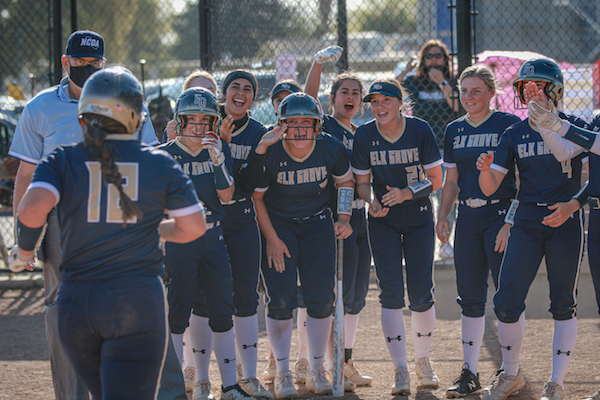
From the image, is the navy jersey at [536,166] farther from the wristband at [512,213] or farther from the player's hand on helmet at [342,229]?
the player's hand on helmet at [342,229]

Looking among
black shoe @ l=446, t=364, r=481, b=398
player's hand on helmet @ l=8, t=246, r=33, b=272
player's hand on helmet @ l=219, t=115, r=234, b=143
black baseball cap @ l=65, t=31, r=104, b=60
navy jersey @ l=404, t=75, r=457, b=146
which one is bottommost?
black shoe @ l=446, t=364, r=481, b=398

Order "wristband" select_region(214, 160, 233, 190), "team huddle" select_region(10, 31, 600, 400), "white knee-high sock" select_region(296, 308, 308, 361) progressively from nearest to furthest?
"team huddle" select_region(10, 31, 600, 400), "wristband" select_region(214, 160, 233, 190), "white knee-high sock" select_region(296, 308, 308, 361)

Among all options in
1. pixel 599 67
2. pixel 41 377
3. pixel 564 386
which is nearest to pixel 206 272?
pixel 41 377

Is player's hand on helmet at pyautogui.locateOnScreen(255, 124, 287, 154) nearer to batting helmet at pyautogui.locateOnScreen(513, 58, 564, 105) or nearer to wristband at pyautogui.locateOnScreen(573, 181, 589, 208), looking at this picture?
batting helmet at pyautogui.locateOnScreen(513, 58, 564, 105)

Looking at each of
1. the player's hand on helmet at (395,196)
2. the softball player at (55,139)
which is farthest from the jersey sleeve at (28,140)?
the player's hand on helmet at (395,196)

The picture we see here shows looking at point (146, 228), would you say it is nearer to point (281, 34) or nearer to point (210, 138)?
point (210, 138)

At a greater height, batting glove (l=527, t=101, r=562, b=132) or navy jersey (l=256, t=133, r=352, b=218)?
batting glove (l=527, t=101, r=562, b=132)

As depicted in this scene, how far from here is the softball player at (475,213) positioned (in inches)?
160

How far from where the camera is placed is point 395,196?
4.00 meters

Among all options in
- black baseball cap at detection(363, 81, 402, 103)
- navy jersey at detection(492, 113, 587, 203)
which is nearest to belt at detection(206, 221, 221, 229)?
black baseball cap at detection(363, 81, 402, 103)

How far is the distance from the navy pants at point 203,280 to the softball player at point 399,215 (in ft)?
3.46

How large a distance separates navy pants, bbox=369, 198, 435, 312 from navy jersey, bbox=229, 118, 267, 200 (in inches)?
37.8

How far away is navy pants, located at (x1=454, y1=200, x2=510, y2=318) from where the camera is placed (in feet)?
13.3

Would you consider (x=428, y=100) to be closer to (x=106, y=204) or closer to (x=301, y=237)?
(x=301, y=237)
